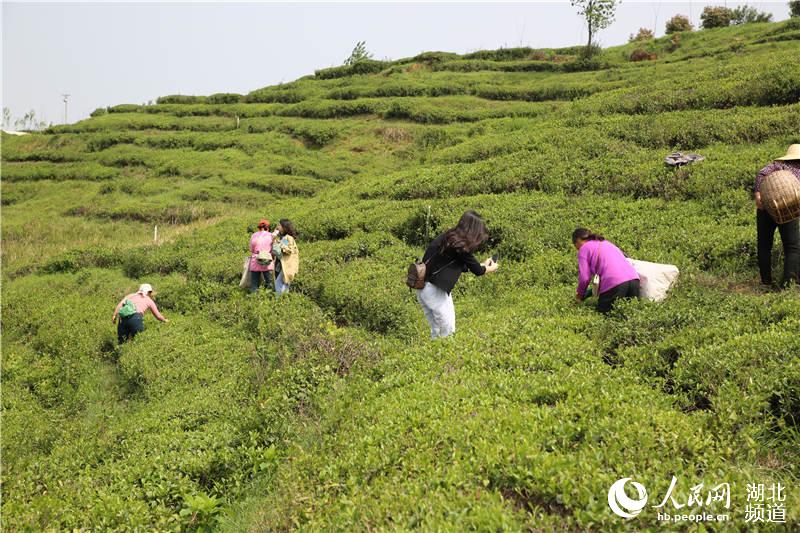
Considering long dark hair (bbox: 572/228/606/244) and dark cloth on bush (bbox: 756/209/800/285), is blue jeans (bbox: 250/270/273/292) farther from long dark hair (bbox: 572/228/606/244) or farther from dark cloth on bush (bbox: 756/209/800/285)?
dark cloth on bush (bbox: 756/209/800/285)

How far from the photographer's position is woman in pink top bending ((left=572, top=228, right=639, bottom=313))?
7.71 m

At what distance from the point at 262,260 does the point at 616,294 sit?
7895 millimetres

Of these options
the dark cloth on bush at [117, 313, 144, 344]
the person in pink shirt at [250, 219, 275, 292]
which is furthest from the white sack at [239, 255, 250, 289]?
the dark cloth on bush at [117, 313, 144, 344]

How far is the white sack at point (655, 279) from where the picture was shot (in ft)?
25.6

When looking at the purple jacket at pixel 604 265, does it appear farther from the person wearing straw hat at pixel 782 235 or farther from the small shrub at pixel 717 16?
the small shrub at pixel 717 16

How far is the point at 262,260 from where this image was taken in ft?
41.5

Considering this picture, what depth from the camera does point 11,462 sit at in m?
8.04

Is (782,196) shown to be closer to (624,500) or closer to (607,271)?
Result: (607,271)

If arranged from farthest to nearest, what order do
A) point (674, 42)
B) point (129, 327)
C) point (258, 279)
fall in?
point (674, 42), point (258, 279), point (129, 327)

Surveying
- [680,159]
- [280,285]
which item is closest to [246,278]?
[280,285]

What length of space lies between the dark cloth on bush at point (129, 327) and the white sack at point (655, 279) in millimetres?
10149

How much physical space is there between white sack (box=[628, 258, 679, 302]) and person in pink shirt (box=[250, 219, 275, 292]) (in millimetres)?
7897

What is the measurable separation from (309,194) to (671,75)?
1603cm

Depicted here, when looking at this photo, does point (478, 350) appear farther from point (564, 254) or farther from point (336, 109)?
point (336, 109)
